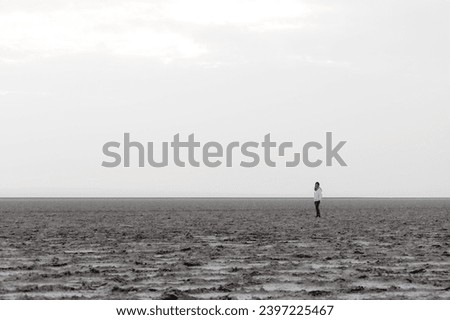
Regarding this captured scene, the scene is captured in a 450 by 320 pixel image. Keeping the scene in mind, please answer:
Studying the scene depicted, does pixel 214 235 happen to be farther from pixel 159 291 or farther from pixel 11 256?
pixel 159 291

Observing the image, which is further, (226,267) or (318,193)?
(318,193)

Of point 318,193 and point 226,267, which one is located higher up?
point 318,193

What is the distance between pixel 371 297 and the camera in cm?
1164

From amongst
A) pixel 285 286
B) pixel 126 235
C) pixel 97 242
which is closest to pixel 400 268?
pixel 285 286

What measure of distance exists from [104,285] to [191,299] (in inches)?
91.2

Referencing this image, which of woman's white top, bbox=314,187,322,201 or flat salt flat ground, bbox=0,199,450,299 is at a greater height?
woman's white top, bbox=314,187,322,201

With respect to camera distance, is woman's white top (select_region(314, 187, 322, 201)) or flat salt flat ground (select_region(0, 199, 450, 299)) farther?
woman's white top (select_region(314, 187, 322, 201))

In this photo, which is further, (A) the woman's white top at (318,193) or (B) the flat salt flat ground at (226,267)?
(A) the woman's white top at (318,193)

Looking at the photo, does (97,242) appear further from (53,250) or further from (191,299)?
(191,299)

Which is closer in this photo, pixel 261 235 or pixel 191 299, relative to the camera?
pixel 191 299

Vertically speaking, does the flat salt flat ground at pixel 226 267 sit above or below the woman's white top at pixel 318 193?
below
